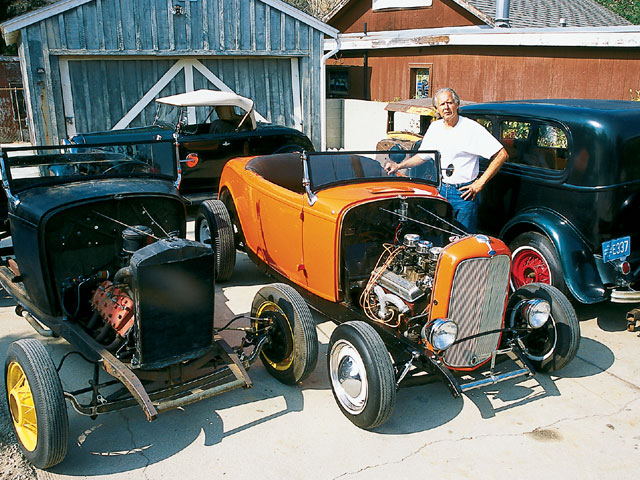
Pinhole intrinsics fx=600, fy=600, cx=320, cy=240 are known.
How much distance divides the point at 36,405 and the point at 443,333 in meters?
2.43

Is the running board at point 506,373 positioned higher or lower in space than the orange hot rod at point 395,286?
lower

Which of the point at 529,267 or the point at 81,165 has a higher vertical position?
the point at 81,165

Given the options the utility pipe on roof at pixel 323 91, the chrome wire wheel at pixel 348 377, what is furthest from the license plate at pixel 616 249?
the utility pipe on roof at pixel 323 91

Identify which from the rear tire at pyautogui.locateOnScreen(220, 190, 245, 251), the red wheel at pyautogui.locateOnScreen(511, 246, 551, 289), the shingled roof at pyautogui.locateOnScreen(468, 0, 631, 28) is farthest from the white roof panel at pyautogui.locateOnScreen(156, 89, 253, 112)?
the shingled roof at pyautogui.locateOnScreen(468, 0, 631, 28)

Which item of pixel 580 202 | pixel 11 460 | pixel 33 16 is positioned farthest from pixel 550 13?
pixel 11 460

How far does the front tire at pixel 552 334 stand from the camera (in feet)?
14.4

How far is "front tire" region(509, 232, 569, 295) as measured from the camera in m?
5.35

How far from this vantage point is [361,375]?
12.6 feet

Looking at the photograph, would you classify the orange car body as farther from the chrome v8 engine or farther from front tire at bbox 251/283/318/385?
front tire at bbox 251/283/318/385

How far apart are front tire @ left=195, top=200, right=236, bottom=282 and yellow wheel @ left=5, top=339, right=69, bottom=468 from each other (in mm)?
A: 2671

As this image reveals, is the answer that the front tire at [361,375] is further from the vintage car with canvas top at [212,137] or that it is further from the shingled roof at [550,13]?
the shingled roof at [550,13]

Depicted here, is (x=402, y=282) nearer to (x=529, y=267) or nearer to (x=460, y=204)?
(x=460, y=204)

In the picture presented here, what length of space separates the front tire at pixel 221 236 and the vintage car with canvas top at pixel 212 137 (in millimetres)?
2494

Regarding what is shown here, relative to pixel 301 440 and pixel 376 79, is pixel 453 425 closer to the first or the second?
pixel 301 440
